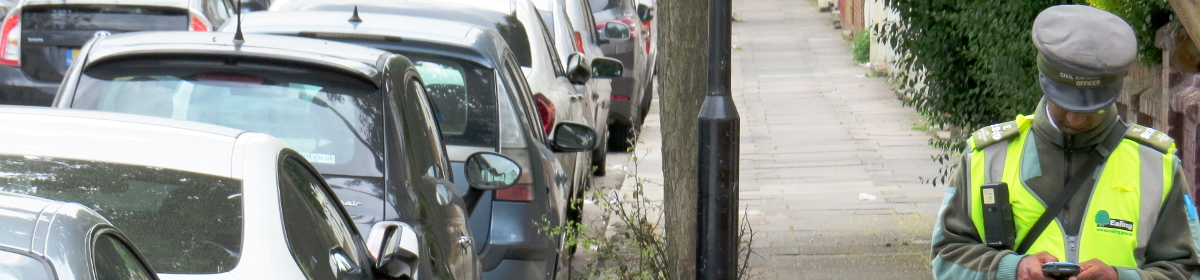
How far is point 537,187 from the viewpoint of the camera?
5738 mm

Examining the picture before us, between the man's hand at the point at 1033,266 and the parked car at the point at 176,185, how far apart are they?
1.53 m

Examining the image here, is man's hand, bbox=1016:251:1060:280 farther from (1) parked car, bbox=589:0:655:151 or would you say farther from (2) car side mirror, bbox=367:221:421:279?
(1) parked car, bbox=589:0:655:151

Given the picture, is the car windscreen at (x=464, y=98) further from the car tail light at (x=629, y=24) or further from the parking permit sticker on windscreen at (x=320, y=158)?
the car tail light at (x=629, y=24)

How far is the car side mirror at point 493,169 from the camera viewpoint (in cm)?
528

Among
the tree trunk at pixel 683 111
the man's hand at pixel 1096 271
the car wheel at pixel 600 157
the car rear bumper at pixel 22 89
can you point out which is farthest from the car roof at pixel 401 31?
the car wheel at pixel 600 157

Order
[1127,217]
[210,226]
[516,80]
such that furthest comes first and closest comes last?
[516,80]
[1127,217]
[210,226]

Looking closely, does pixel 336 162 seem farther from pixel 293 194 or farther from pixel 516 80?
pixel 516 80

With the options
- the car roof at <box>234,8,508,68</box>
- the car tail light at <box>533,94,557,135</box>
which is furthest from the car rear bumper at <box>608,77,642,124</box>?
the car roof at <box>234,8,508,68</box>

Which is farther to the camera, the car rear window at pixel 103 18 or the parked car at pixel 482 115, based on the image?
the car rear window at pixel 103 18

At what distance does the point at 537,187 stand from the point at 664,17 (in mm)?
851

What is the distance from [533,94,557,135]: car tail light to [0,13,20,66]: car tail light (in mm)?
4101

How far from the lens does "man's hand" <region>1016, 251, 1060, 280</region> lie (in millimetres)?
3289

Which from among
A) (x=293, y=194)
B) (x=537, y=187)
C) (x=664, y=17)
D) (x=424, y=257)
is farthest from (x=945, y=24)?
(x=293, y=194)

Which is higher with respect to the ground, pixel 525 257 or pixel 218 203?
pixel 218 203
